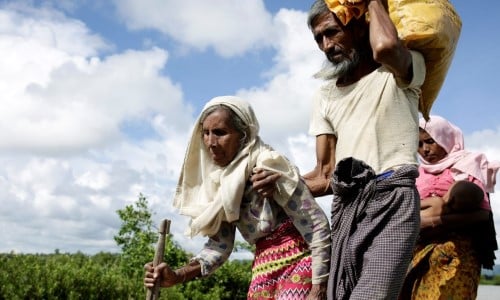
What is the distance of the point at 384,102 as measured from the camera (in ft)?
9.83

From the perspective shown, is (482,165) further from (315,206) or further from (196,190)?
(196,190)

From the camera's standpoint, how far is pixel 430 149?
4379mm

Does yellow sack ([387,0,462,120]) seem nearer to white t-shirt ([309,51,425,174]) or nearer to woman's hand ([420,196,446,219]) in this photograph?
white t-shirt ([309,51,425,174])

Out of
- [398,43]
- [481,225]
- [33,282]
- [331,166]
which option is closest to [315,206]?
[331,166]

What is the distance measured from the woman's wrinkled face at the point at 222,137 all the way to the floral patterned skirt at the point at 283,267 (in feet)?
1.53

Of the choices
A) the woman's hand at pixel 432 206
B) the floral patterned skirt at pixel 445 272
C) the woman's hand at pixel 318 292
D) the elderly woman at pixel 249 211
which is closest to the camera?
the woman's hand at pixel 318 292

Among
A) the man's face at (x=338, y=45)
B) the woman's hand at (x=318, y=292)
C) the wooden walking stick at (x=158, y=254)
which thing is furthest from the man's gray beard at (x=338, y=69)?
the wooden walking stick at (x=158, y=254)

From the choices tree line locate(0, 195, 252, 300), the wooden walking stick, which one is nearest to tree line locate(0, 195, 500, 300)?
tree line locate(0, 195, 252, 300)

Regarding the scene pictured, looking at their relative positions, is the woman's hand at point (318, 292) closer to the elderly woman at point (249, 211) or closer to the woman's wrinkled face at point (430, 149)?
the elderly woman at point (249, 211)

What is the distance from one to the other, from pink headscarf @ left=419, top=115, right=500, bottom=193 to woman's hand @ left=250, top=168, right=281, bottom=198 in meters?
1.25

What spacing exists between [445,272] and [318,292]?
106 centimetres

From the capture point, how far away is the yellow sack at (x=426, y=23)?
9.62ft

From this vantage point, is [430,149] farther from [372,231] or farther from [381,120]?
[372,231]

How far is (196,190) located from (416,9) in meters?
1.54
